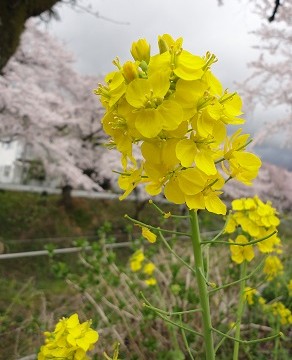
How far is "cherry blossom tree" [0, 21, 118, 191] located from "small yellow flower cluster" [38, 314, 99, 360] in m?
11.0

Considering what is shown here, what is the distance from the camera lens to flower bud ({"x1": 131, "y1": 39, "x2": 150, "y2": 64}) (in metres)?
0.94

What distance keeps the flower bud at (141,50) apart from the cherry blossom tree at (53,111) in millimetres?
11116

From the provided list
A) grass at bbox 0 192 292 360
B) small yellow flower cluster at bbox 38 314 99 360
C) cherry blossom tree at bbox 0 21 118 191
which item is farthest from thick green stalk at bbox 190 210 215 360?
cherry blossom tree at bbox 0 21 118 191

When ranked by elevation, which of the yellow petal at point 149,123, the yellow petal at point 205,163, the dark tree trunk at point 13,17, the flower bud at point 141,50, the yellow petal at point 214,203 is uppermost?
the dark tree trunk at point 13,17

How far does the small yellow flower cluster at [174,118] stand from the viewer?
873mm

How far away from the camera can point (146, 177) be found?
100cm

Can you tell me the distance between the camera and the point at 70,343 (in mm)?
1189

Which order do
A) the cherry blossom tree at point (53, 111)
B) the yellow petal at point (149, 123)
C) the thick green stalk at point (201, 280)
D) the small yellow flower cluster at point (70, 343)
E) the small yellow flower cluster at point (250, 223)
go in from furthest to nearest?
the cherry blossom tree at point (53, 111) → the small yellow flower cluster at point (250, 223) → the small yellow flower cluster at point (70, 343) → the thick green stalk at point (201, 280) → the yellow petal at point (149, 123)

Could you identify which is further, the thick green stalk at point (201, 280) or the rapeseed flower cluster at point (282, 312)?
the rapeseed flower cluster at point (282, 312)

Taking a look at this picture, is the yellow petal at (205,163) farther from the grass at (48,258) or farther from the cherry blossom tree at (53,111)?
the cherry blossom tree at (53,111)

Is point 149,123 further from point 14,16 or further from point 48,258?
point 48,258

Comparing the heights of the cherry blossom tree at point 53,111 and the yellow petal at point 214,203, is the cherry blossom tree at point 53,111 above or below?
above

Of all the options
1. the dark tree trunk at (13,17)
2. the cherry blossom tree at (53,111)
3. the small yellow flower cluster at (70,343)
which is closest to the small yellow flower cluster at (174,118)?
the small yellow flower cluster at (70,343)

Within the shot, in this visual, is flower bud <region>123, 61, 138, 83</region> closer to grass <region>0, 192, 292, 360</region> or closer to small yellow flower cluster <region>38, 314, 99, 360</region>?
small yellow flower cluster <region>38, 314, 99, 360</region>
